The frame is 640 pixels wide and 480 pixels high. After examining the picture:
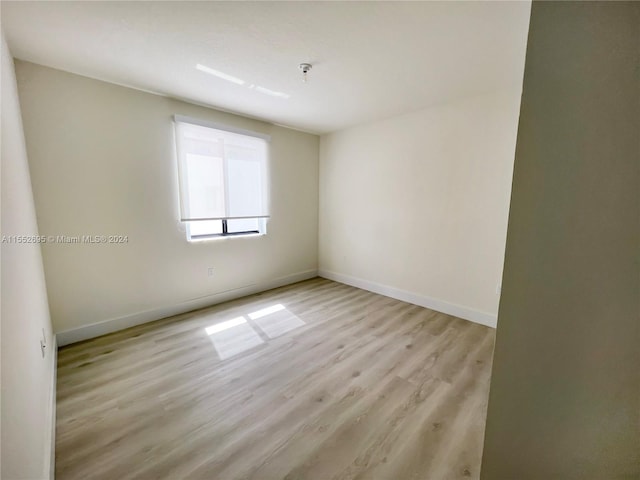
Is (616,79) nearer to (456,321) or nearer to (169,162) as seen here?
(456,321)

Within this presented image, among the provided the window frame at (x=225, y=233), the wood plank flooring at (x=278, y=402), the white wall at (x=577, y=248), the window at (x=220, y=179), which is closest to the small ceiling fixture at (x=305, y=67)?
the window at (x=220, y=179)

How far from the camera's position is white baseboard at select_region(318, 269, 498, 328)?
285 centimetres

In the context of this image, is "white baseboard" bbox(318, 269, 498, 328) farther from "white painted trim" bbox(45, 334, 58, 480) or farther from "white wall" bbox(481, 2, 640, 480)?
"white painted trim" bbox(45, 334, 58, 480)

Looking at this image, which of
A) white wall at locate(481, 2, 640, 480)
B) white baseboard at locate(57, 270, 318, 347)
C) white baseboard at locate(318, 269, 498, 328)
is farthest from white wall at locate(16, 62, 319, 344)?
white wall at locate(481, 2, 640, 480)

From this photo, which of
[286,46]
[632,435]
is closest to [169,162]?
[286,46]

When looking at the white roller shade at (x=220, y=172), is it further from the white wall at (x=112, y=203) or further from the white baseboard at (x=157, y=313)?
the white baseboard at (x=157, y=313)

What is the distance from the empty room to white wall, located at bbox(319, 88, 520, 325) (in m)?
0.03

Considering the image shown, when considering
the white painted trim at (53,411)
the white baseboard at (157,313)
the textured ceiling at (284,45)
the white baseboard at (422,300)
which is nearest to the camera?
the white painted trim at (53,411)

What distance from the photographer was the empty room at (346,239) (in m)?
0.65

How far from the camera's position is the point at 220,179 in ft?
10.5

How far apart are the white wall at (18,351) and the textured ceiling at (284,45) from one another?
504mm

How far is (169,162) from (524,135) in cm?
310

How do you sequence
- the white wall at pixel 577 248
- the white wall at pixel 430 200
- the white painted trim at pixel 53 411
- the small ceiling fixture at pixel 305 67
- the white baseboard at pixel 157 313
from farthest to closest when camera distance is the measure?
the white wall at pixel 430 200 < the white baseboard at pixel 157 313 < the small ceiling fixture at pixel 305 67 < the white painted trim at pixel 53 411 < the white wall at pixel 577 248

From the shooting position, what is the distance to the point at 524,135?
2.29ft
